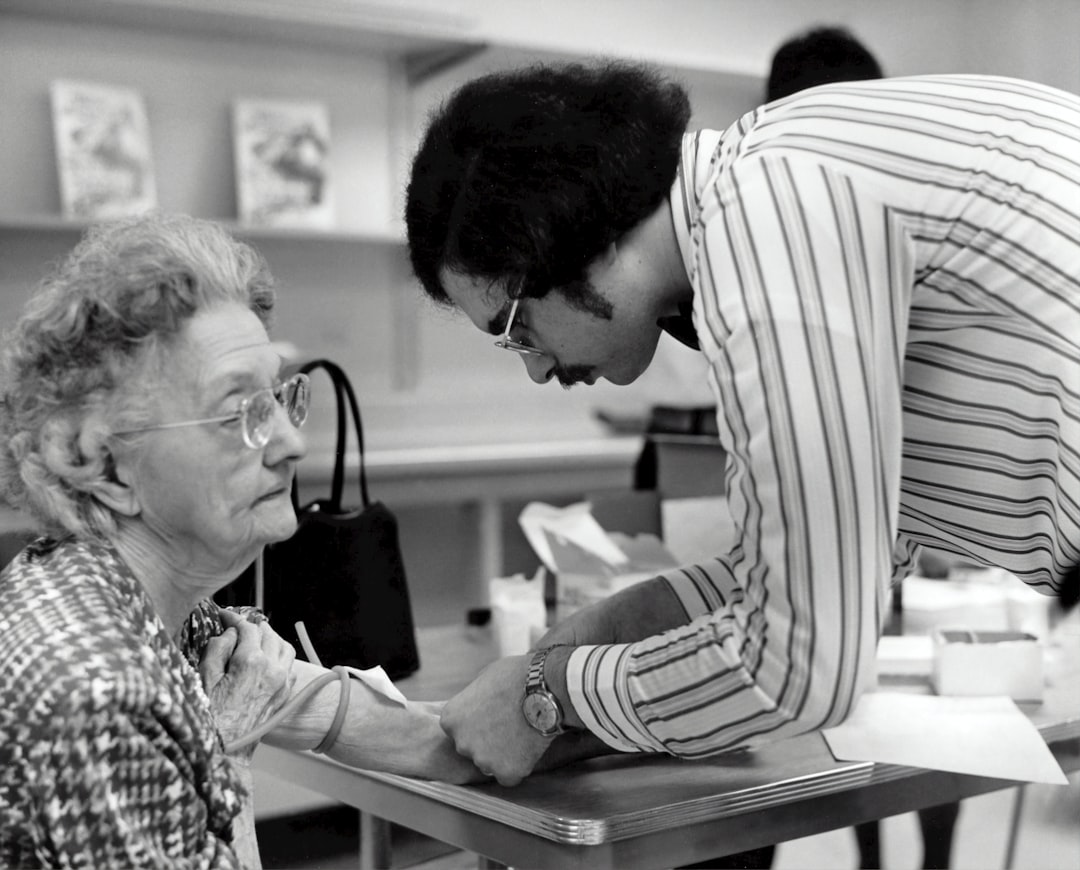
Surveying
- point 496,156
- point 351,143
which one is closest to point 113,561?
point 496,156

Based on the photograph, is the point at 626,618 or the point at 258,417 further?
the point at 626,618

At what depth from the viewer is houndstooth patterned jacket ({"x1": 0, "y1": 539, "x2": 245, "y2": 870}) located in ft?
2.82

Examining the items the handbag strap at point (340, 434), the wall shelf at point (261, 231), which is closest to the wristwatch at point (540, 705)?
the handbag strap at point (340, 434)

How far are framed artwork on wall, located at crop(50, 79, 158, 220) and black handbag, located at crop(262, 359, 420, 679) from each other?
2225 millimetres

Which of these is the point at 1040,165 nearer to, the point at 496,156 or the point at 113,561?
the point at 496,156

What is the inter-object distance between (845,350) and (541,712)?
44cm

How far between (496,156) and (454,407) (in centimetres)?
330

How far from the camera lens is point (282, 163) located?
389cm

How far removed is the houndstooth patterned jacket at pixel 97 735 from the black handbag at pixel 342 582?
34cm

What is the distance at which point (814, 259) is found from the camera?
0.95 metres

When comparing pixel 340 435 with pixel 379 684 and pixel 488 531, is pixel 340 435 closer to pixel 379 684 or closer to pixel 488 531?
pixel 379 684

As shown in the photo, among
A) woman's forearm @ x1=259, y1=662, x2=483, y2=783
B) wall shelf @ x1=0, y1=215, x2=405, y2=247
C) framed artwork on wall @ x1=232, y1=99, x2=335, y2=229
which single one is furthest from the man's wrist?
framed artwork on wall @ x1=232, y1=99, x2=335, y2=229

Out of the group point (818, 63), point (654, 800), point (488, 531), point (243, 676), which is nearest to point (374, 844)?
point (243, 676)

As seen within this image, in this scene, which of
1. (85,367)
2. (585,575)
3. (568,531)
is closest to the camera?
(85,367)
